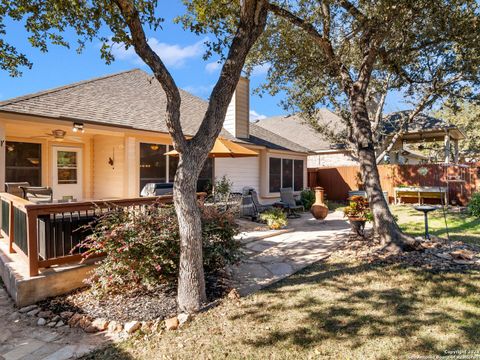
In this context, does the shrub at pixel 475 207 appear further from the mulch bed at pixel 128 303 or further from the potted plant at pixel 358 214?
the mulch bed at pixel 128 303

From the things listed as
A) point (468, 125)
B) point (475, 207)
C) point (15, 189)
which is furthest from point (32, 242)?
point (468, 125)

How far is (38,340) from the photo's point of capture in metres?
3.37

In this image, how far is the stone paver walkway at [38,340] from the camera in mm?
3080

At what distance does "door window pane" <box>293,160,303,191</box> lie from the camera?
15.6m

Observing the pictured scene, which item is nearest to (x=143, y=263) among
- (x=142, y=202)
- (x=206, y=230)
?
(x=206, y=230)

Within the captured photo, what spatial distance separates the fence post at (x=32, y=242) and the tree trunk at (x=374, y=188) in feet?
20.9

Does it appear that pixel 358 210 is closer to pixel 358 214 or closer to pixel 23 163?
pixel 358 214

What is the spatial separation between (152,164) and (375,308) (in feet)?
25.4

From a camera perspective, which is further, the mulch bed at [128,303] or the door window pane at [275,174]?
the door window pane at [275,174]

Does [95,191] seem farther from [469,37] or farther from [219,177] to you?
[469,37]

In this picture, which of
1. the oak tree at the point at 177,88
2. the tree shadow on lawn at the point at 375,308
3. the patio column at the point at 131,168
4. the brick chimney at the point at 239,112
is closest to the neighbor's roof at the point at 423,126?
the brick chimney at the point at 239,112

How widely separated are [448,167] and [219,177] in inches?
477

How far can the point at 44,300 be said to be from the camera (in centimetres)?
423

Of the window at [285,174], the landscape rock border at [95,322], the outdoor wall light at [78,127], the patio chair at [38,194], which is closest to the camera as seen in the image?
the landscape rock border at [95,322]
